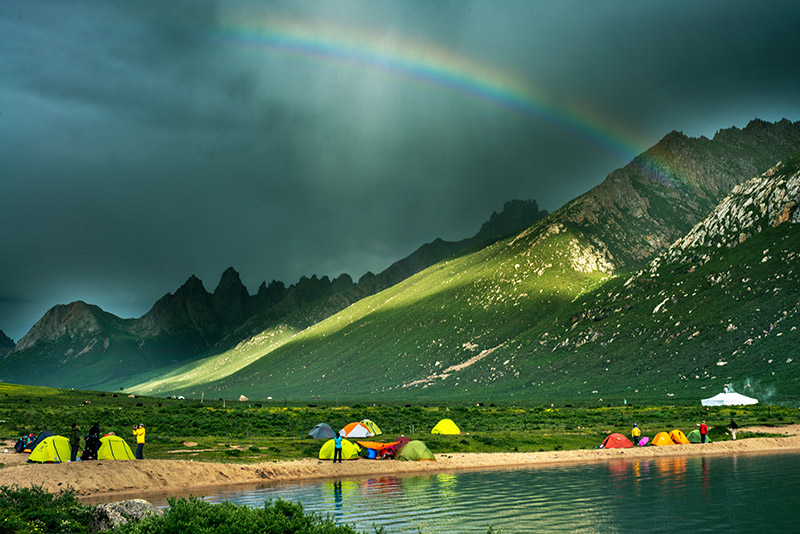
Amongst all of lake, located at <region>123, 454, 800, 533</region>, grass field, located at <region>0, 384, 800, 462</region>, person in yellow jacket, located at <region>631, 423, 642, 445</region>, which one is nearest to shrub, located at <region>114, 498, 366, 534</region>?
lake, located at <region>123, 454, 800, 533</region>

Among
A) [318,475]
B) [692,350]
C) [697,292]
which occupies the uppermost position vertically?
[697,292]

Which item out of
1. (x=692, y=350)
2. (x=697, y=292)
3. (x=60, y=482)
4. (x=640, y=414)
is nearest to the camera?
(x=60, y=482)

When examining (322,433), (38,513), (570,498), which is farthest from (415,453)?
(38,513)

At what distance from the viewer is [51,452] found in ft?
152

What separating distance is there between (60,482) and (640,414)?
287 ft

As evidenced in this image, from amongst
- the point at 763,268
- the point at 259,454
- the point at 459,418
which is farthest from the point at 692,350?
the point at 259,454

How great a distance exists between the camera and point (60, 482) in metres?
40.6

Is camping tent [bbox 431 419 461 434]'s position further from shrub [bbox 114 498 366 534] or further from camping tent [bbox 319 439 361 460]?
shrub [bbox 114 498 366 534]

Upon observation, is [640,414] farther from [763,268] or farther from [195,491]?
[763,268]

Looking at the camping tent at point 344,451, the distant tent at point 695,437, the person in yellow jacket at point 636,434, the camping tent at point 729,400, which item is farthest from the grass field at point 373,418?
the distant tent at point 695,437

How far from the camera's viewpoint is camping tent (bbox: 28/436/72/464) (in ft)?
150

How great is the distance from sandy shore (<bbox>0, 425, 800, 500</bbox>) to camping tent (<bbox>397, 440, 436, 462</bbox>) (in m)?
0.97

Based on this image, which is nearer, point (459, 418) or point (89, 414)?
point (89, 414)

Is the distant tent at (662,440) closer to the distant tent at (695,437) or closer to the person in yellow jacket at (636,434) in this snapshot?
the person in yellow jacket at (636,434)
